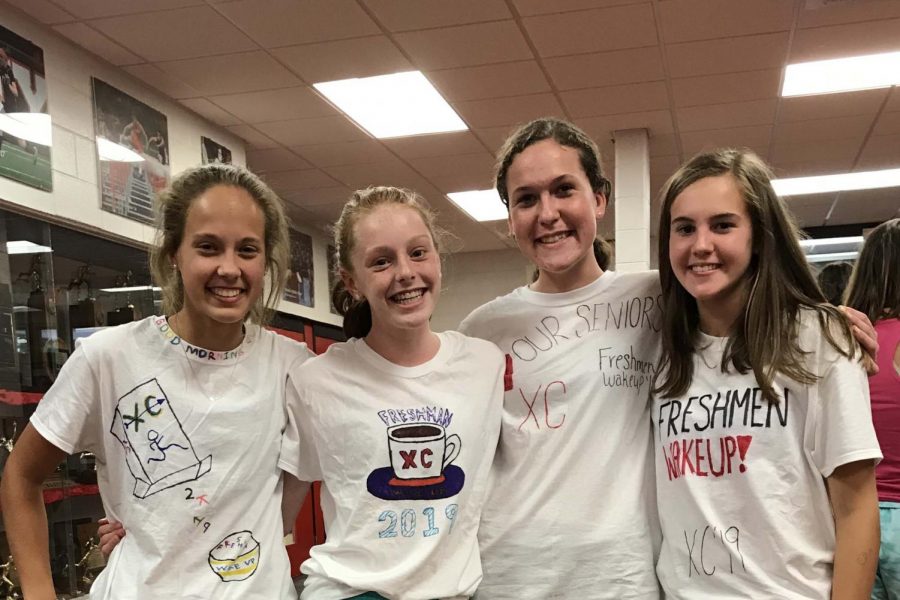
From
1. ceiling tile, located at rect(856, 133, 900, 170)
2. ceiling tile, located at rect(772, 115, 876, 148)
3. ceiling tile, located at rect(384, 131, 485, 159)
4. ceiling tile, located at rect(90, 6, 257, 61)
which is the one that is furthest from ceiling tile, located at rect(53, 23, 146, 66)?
ceiling tile, located at rect(856, 133, 900, 170)

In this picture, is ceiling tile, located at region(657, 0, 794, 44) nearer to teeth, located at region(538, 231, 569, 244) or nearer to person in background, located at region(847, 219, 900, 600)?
person in background, located at region(847, 219, 900, 600)

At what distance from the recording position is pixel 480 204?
7.52 m

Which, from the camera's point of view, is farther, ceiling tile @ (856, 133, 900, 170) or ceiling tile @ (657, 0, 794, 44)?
ceiling tile @ (856, 133, 900, 170)

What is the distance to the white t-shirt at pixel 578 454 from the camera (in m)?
1.57

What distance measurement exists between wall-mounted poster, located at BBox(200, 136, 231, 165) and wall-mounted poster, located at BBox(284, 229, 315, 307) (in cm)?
206

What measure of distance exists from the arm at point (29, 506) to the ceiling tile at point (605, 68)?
3.45 meters

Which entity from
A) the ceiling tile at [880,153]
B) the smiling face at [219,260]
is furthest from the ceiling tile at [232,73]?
the ceiling tile at [880,153]

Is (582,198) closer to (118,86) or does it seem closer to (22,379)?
(22,379)

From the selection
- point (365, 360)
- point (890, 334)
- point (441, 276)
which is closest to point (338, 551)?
point (365, 360)

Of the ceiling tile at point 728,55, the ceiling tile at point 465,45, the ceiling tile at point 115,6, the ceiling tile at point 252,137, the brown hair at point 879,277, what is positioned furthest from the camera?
the ceiling tile at point 252,137

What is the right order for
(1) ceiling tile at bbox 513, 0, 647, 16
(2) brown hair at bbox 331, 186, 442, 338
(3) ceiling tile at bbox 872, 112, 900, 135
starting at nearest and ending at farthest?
(2) brown hair at bbox 331, 186, 442, 338 → (1) ceiling tile at bbox 513, 0, 647, 16 → (3) ceiling tile at bbox 872, 112, 900, 135

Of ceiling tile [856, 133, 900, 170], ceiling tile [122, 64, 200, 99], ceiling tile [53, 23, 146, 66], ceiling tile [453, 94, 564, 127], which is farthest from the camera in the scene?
ceiling tile [856, 133, 900, 170]

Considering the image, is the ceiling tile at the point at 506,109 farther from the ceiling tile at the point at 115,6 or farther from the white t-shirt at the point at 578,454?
the white t-shirt at the point at 578,454

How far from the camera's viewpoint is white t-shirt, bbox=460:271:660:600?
1565 millimetres
